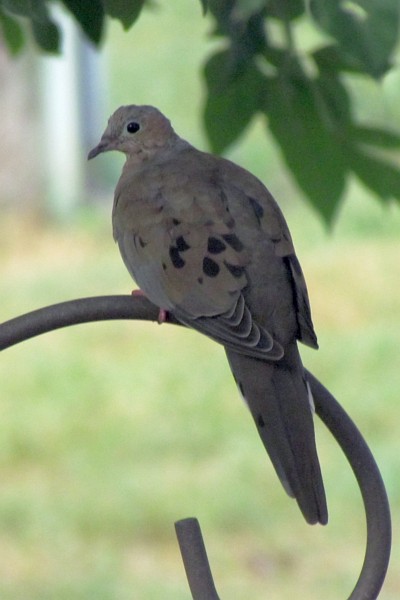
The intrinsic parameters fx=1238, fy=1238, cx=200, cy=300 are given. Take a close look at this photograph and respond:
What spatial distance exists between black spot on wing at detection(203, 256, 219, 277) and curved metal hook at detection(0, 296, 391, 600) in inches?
10.9

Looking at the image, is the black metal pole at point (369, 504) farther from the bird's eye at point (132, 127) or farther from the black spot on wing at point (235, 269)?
the bird's eye at point (132, 127)

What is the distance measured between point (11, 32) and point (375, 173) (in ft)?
3.30

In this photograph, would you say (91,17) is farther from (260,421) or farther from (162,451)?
(162,451)

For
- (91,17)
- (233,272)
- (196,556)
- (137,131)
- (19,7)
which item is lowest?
(196,556)

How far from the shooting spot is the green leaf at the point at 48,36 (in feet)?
9.00

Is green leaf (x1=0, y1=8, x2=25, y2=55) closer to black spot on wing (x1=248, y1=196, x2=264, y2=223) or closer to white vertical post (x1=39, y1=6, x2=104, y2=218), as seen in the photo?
black spot on wing (x1=248, y1=196, x2=264, y2=223)

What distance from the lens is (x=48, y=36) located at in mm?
2754

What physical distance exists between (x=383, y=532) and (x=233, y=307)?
56cm

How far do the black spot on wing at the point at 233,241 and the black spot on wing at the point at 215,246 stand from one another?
0.02 metres

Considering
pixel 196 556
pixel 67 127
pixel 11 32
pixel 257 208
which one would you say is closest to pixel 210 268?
pixel 257 208

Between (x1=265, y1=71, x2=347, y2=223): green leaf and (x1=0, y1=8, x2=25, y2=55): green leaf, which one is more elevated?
(x1=0, y1=8, x2=25, y2=55): green leaf

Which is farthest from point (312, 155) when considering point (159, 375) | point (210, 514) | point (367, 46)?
point (159, 375)

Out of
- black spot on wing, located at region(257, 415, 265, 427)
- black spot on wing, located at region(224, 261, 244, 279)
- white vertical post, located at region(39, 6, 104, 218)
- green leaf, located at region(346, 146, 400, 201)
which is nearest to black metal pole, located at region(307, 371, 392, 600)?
black spot on wing, located at region(257, 415, 265, 427)

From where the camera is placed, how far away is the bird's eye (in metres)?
3.21
